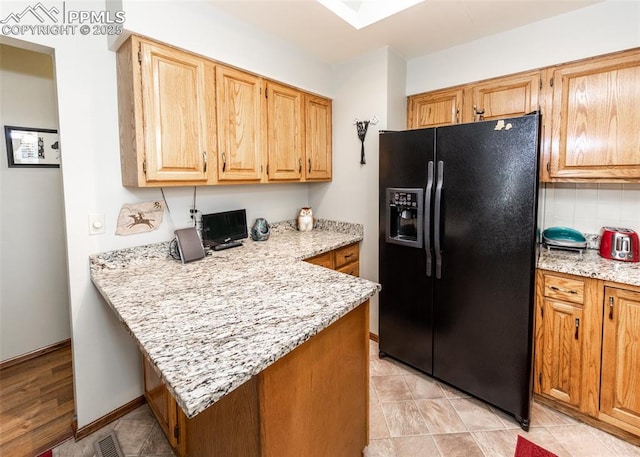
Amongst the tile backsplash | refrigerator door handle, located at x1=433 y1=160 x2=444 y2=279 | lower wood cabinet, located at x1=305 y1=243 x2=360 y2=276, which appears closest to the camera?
refrigerator door handle, located at x1=433 y1=160 x2=444 y2=279

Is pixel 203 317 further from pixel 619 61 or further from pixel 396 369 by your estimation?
pixel 619 61

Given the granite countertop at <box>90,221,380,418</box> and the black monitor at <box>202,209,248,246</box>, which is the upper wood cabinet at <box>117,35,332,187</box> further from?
the granite countertop at <box>90,221,380,418</box>

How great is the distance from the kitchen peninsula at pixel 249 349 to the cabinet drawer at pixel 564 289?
3.87ft

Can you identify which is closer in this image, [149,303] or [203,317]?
[203,317]

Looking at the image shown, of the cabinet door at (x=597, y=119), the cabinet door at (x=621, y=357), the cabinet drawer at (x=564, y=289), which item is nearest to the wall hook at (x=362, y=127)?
the cabinet door at (x=597, y=119)

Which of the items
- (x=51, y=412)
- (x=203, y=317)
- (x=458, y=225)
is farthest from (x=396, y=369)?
(x=51, y=412)

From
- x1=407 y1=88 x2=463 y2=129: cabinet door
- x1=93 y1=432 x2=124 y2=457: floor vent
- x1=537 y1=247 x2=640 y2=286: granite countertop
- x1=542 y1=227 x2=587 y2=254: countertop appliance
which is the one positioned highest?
x1=407 y1=88 x2=463 y2=129: cabinet door

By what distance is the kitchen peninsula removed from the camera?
903 mm

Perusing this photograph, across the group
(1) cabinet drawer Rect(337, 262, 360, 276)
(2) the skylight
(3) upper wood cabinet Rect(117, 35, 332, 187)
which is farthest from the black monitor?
(2) the skylight

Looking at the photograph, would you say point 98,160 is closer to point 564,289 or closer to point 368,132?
point 368,132

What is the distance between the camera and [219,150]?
2018mm

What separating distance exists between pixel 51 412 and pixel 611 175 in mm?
3731

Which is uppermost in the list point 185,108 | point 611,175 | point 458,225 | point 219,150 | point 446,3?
point 446,3

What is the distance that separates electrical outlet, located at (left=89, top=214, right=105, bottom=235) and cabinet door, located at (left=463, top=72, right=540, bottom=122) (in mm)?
2441
